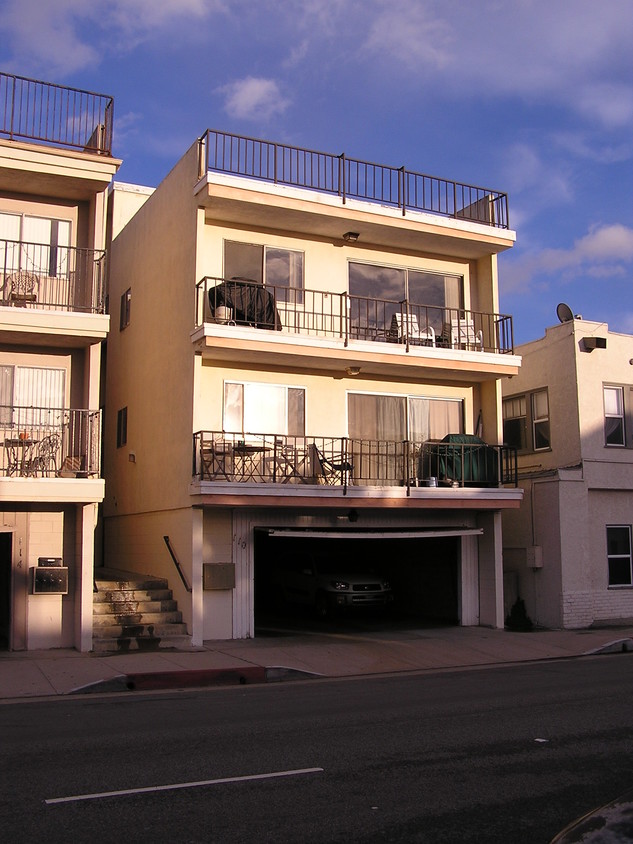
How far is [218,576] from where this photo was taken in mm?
18391

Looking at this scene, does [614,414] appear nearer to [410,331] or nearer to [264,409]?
[410,331]

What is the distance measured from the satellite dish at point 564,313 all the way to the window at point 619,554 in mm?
5320

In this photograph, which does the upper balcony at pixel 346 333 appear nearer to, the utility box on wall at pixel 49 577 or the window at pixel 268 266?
the window at pixel 268 266

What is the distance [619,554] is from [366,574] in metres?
6.16

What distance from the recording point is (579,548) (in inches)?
842

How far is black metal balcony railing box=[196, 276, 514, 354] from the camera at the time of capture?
18969mm

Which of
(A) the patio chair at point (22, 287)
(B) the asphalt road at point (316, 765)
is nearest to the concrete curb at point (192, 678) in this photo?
(B) the asphalt road at point (316, 765)

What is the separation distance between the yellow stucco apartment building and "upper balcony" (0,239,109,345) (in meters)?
2.15

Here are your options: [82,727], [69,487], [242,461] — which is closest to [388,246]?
[242,461]

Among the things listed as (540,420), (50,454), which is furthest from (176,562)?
(540,420)

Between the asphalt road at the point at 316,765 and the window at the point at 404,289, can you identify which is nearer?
the asphalt road at the point at 316,765

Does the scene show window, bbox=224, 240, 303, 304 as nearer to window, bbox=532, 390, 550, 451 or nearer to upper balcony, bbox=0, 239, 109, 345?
upper balcony, bbox=0, 239, 109, 345

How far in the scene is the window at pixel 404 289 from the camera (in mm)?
21528

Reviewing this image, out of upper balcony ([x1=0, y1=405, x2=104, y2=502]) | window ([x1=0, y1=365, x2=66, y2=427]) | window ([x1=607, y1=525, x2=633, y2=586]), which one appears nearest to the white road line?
upper balcony ([x1=0, y1=405, x2=104, y2=502])
